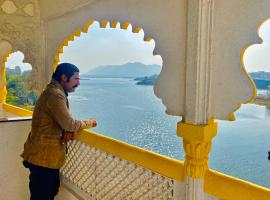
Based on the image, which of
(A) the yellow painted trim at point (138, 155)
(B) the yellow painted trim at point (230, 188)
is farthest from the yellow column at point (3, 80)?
(B) the yellow painted trim at point (230, 188)

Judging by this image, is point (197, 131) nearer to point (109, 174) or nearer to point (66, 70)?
point (109, 174)

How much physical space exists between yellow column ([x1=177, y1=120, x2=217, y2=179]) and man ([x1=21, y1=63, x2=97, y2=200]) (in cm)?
98

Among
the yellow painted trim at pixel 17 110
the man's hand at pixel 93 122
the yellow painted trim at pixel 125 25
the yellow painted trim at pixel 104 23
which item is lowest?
the yellow painted trim at pixel 17 110

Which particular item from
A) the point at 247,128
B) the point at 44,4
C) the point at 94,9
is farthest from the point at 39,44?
the point at 247,128

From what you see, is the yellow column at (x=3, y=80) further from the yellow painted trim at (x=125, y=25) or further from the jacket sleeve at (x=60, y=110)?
the yellow painted trim at (x=125, y=25)

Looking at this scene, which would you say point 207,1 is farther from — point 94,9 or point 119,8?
point 94,9

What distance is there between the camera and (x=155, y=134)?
830 cm

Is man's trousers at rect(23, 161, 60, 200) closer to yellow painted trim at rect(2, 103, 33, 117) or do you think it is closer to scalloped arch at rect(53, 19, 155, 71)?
scalloped arch at rect(53, 19, 155, 71)

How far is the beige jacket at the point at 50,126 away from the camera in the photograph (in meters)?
2.12

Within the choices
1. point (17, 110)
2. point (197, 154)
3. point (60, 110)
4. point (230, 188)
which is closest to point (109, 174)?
point (60, 110)

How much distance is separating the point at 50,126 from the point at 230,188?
4.80 ft

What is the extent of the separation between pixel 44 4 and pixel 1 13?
0.54m

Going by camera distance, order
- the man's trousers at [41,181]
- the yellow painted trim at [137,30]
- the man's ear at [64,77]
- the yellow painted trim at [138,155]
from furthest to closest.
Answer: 1. the man's trousers at [41,181]
2. the man's ear at [64,77]
3. the yellow painted trim at [137,30]
4. the yellow painted trim at [138,155]

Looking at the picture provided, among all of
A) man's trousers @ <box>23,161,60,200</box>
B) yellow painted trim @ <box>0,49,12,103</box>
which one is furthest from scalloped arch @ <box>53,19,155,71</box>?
yellow painted trim @ <box>0,49,12,103</box>
